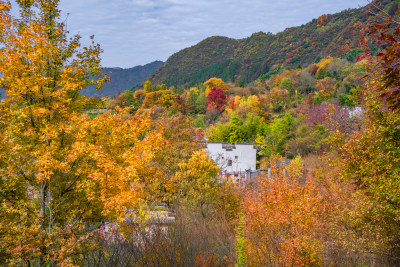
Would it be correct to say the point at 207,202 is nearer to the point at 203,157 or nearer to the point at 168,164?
the point at 203,157

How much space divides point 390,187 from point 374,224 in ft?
8.56

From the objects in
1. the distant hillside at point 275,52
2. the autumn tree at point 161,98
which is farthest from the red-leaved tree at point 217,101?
the distant hillside at point 275,52

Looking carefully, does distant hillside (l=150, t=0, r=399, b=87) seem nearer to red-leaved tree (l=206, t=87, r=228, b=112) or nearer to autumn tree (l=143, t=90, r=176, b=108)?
autumn tree (l=143, t=90, r=176, b=108)

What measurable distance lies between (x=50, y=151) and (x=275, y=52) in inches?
6143

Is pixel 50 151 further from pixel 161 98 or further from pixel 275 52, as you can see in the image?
pixel 275 52

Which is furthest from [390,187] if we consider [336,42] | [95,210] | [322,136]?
[336,42]

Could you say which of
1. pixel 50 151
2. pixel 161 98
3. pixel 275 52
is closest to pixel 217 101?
pixel 161 98

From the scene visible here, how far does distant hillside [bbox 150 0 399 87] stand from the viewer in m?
117

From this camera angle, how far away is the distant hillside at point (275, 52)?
117m

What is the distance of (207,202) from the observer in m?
18.3

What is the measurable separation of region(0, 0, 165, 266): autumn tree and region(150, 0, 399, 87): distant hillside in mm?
100815

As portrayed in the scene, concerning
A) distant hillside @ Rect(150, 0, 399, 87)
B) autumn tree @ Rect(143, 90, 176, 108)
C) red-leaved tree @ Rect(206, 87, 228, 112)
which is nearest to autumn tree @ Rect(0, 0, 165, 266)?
red-leaved tree @ Rect(206, 87, 228, 112)

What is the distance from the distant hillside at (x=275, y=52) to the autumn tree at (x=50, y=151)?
100815 millimetres

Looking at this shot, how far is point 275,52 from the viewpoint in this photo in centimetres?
15062
